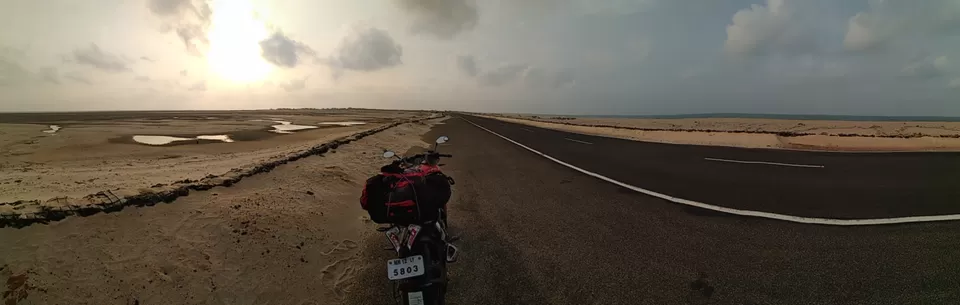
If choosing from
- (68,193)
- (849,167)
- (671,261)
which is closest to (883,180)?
(849,167)

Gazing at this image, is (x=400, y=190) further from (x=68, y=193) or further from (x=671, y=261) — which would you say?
(x=68, y=193)

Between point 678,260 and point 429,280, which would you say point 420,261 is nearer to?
point 429,280

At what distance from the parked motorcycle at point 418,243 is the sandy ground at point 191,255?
1197mm

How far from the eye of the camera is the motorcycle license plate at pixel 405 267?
3.21 m

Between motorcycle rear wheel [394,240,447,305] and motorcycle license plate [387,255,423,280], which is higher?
motorcycle license plate [387,255,423,280]

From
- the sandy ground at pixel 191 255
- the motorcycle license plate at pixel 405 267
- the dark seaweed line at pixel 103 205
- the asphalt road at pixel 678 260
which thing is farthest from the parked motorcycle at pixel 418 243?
the dark seaweed line at pixel 103 205

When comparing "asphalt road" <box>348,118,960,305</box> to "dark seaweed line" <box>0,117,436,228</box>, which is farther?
"dark seaweed line" <box>0,117,436,228</box>

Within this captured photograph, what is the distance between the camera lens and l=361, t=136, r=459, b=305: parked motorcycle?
324 centimetres

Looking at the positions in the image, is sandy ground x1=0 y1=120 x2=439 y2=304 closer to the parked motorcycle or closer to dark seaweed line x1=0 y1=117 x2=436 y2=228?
dark seaweed line x1=0 y1=117 x2=436 y2=228

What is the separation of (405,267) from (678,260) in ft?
10.3

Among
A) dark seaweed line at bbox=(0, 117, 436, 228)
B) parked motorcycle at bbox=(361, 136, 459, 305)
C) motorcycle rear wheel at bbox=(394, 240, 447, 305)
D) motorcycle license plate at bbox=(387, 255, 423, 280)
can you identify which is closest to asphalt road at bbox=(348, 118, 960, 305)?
motorcycle rear wheel at bbox=(394, 240, 447, 305)

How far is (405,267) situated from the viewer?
10.7 ft

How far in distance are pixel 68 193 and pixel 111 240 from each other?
5.65 meters

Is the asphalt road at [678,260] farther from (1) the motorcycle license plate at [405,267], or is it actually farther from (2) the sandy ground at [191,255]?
(1) the motorcycle license plate at [405,267]
